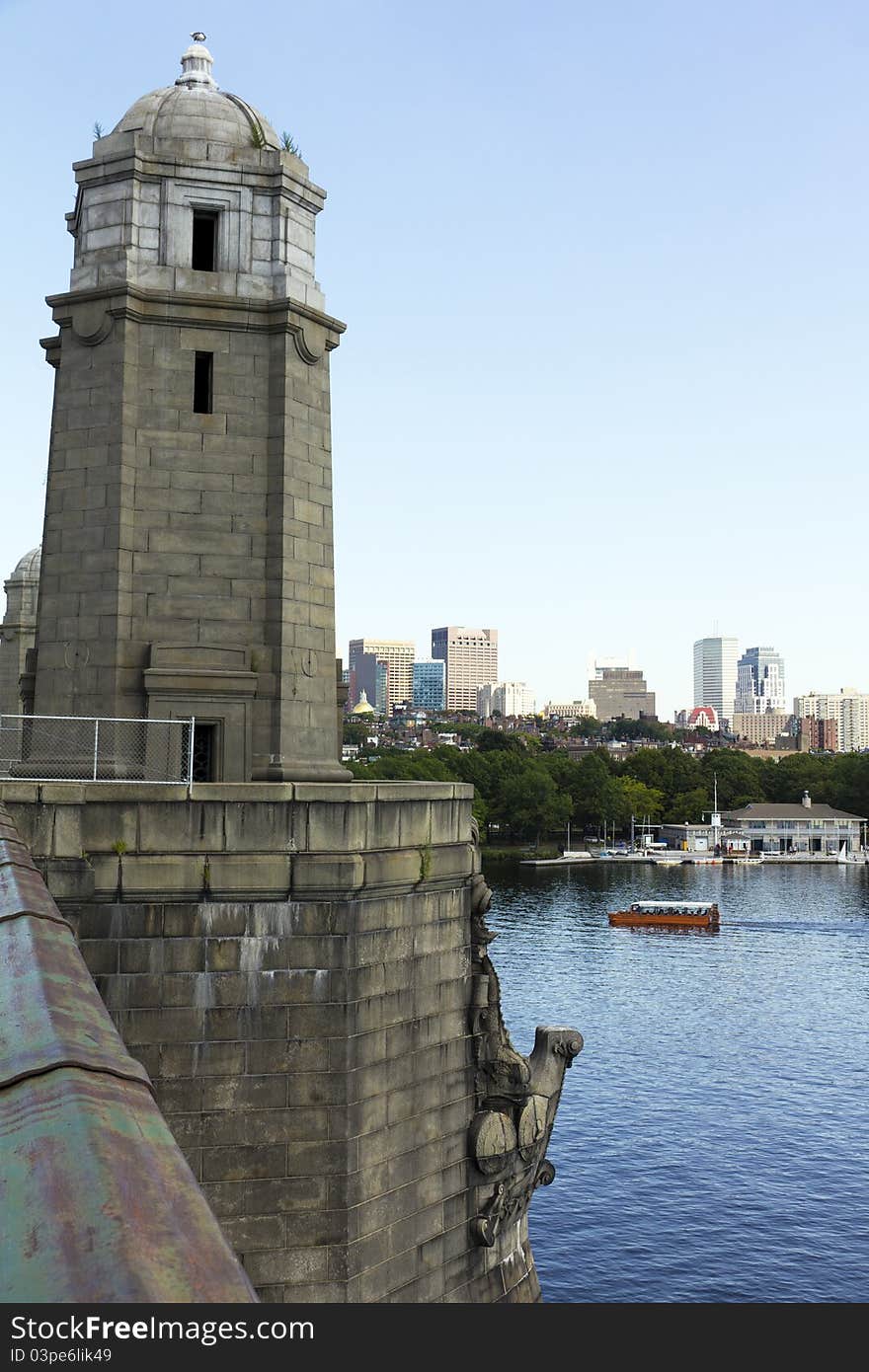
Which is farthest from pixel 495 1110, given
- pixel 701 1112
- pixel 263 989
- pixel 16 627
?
pixel 16 627

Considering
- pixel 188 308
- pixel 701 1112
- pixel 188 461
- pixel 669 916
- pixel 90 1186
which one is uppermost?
pixel 188 308

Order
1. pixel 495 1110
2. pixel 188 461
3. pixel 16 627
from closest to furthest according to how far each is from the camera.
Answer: pixel 495 1110 < pixel 188 461 < pixel 16 627

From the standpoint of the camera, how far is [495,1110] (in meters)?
18.7

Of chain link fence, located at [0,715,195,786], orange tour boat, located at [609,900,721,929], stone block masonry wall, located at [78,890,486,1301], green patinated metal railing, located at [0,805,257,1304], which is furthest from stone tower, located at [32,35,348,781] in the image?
orange tour boat, located at [609,900,721,929]

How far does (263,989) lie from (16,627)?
144ft

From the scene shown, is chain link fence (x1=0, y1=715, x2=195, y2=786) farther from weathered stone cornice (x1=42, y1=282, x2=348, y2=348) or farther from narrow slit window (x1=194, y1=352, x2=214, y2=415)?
weathered stone cornice (x1=42, y1=282, x2=348, y2=348)

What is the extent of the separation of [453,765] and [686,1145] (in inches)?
5430

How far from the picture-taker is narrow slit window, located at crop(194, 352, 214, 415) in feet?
64.8

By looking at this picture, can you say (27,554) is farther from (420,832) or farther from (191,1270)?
(191,1270)

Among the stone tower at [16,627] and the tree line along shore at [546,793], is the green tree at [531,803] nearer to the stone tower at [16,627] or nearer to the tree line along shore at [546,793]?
the tree line along shore at [546,793]

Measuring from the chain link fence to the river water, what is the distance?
19.7 meters

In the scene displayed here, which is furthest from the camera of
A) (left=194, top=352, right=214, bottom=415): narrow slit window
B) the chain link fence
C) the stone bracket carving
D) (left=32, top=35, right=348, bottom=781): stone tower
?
(left=194, top=352, right=214, bottom=415): narrow slit window

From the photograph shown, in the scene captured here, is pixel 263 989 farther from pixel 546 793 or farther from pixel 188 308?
pixel 546 793

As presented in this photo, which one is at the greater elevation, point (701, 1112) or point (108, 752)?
point (108, 752)
